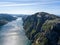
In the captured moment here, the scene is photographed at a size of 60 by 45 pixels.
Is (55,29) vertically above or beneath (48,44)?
above

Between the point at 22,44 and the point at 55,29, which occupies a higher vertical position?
the point at 55,29

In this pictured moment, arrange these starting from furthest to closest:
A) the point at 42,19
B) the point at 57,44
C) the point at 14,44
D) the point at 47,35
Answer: the point at 42,19 < the point at 14,44 < the point at 47,35 < the point at 57,44

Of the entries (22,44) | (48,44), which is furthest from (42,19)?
(48,44)

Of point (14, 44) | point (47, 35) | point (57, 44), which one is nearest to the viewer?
point (57, 44)

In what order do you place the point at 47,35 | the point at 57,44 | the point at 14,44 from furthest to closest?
the point at 14,44 < the point at 47,35 < the point at 57,44

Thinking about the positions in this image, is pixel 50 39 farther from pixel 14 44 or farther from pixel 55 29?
pixel 14 44

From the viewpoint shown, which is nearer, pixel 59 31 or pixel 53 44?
pixel 53 44

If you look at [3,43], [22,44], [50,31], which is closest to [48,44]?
[50,31]

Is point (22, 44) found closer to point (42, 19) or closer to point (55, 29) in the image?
point (55, 29)

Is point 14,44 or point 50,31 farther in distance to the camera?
point 14,44
